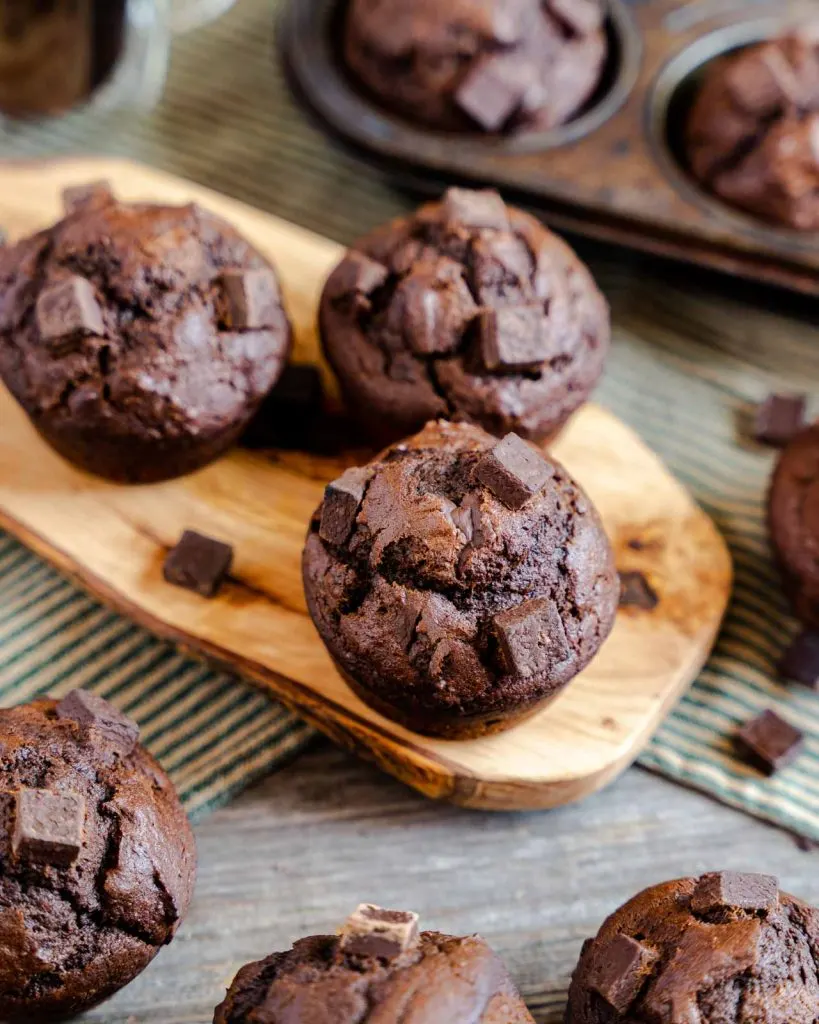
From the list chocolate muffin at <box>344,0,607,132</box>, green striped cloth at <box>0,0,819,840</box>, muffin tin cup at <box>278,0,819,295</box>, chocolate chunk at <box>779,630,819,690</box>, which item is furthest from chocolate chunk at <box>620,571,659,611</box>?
chocolate muffin at <box>344,0,607,132</box>

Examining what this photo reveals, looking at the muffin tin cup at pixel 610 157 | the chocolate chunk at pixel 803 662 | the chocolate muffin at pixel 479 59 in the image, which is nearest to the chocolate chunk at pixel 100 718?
the chocolate chunk at pixel 803 662

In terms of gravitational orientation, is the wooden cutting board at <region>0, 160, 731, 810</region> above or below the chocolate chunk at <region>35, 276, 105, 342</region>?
below

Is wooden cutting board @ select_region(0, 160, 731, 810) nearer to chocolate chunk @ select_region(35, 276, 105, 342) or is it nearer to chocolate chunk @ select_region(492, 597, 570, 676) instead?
chocolate chunk @ select_region(492, 597, 570, 676)

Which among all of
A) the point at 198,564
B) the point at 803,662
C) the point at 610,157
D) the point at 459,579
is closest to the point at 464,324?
the point at 459,579

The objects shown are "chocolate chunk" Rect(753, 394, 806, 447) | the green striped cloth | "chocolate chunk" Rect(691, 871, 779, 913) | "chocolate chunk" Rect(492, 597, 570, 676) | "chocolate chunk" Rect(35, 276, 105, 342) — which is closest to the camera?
"chocolate chunk" Rect(691, 871, 779, 913)

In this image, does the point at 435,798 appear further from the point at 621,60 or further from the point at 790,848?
the point at 621,60

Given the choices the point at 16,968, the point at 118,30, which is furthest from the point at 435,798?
the point at 118,30

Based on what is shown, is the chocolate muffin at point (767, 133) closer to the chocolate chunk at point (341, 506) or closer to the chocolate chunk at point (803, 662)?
the chocolate chunk at point (803, 662)
